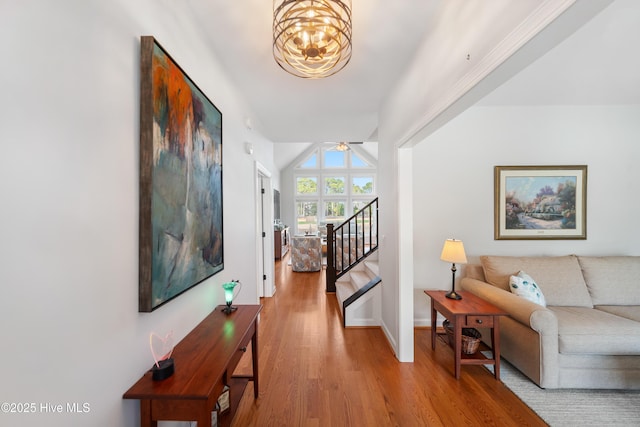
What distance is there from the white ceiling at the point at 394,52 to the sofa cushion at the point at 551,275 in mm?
1852

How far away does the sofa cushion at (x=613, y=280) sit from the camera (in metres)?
2.54

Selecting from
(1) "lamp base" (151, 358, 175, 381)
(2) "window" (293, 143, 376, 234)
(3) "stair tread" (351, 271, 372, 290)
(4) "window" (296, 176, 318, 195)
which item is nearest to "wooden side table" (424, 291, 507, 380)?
(3) "stair tread" (351, 271, 372, 290)

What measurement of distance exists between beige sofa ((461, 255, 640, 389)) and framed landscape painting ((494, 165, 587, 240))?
42 cm

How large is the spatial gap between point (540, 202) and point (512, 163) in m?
0.58

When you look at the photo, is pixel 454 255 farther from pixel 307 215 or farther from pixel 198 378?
pixel 307 215

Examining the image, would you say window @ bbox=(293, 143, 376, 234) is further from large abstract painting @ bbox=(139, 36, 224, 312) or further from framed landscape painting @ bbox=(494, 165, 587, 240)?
large abstract painting @ bbox=(139, 36, 224, 312)

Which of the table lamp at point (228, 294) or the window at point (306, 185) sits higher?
the window at point (306, 185)

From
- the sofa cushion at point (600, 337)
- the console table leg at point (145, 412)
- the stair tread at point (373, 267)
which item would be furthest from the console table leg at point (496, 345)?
the console table leg at point (145, 412)

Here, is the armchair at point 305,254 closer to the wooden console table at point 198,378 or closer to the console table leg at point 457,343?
the console table leg at point 457,343

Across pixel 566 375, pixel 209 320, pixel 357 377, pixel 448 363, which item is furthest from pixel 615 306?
pixel 209 320

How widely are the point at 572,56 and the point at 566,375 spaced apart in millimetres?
2607

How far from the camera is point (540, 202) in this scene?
3.09 m

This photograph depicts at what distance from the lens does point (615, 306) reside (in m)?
2.50

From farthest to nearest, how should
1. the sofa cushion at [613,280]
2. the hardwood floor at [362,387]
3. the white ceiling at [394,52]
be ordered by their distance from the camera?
1. the sofa cushion at [613,280]
2. the hardwood floor at [362,387]
3. the white ceiling at [394,52]
